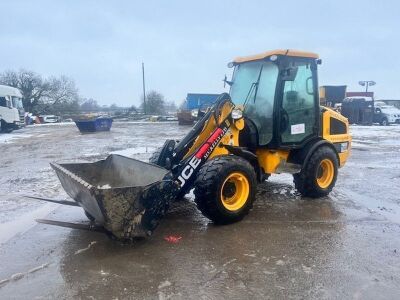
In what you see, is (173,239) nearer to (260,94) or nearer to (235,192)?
(235,192)

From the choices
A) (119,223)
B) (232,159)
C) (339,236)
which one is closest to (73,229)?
(119,223)

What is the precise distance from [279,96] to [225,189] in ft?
6.08

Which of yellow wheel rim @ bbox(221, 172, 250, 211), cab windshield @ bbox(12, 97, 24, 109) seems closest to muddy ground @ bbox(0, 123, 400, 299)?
yellow wheel rim @ bbox(221, 172, 250, 211)

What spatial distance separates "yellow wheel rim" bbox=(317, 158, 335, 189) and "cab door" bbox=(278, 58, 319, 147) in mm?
551

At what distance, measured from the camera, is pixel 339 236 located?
15.9 ft

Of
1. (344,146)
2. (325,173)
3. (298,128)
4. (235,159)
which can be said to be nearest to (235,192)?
(235,159)

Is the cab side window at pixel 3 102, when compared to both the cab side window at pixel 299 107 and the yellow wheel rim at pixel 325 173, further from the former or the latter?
the yellow wheel rim at pixel 325 173

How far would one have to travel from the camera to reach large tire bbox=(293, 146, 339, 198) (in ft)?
21.0

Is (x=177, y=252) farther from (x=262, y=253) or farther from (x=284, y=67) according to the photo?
(x=284, y=67)

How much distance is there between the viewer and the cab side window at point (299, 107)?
20.4 ft

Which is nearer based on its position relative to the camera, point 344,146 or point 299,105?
point 299,105

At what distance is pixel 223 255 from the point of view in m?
4.29

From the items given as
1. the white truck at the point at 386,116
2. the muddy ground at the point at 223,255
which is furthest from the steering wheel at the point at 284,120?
the white truck at the point at 386,116

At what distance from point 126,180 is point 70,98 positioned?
204 feet
